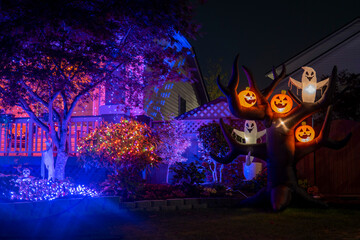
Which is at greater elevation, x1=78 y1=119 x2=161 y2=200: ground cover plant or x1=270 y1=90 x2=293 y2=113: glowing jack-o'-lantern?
x1=270 y1=90 x2=293 y2=113: glowing jack-o'-lantern

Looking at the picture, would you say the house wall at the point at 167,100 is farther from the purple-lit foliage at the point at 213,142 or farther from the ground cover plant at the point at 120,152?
the ground cover plant at the point at 120,152

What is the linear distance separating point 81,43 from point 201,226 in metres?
4.54

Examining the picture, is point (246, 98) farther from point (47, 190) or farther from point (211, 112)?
point (211, 112)

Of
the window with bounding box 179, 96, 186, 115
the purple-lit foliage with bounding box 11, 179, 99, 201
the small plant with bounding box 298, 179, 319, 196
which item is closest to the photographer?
the purple-lit foliage with bounding box 11, 179, 99, 201

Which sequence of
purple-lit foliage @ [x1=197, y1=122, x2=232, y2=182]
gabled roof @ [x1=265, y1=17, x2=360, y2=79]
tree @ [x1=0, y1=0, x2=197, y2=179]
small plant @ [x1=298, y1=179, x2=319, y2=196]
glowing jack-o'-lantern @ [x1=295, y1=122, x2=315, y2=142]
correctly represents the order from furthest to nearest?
gabled roof @ [x1=265, y1=17, x2=360, y2=79]
purple-lit foliage @ [x1=197, y1=122, x2=232, y2=182]
small plant @ [x1=298, y1=179, x2=319, y2=196]
glowing jack-o'-lantern @ [x1=295, y1=122, x2=315, y2=142]
tree @ [x1=0, y1=0, x2=197, y2=179]

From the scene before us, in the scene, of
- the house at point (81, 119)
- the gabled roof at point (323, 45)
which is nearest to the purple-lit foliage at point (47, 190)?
the house at point (81, 119)

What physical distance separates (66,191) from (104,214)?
1.12 m

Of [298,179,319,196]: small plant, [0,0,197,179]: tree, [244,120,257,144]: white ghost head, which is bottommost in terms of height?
[298,179,319,196]: small plant

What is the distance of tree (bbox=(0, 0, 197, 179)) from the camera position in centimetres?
589

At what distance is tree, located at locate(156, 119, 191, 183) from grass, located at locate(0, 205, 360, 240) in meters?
4.90

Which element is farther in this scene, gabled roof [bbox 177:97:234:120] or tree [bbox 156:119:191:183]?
gabled roof [bbox 177:97:234:120]

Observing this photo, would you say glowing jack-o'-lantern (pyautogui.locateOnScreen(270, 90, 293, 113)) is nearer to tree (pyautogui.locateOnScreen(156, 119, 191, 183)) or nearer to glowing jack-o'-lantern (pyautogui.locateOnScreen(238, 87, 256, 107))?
glowing jack-o'-lantern (pyautogui.locateOnScreen(238, 87, 256, 107))

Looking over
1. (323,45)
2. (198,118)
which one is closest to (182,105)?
(198,118)

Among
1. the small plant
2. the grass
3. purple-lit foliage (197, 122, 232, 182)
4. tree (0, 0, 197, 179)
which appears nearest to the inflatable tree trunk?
the grass
